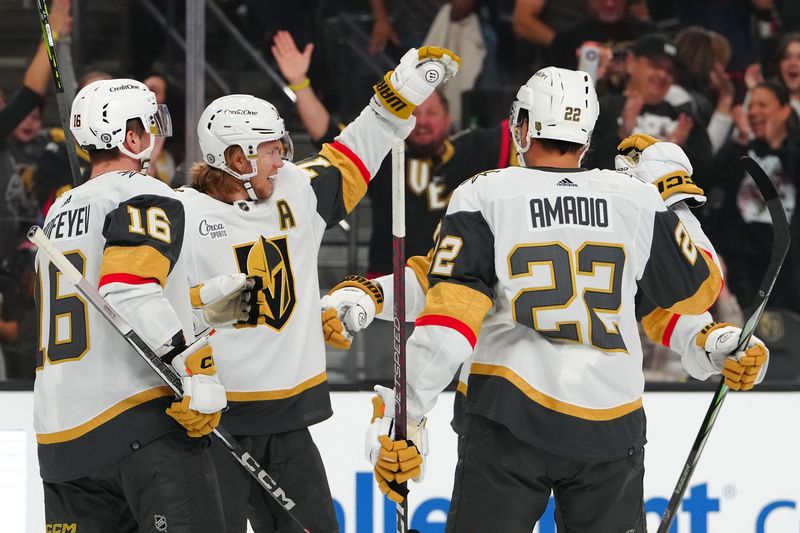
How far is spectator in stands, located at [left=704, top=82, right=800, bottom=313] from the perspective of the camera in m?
4.79

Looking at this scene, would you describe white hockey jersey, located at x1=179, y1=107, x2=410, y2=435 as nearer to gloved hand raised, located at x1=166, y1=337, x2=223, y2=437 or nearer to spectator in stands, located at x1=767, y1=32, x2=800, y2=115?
gloved hand raised, located at x1=166, y1=337, x2=223, y2=437

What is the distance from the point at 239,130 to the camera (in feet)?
10.5

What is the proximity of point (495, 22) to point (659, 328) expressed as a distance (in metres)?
2.36

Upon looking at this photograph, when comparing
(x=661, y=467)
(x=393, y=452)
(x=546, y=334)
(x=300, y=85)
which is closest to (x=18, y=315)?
(x=300, y=85)

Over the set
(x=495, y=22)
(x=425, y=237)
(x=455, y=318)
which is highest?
(x=495, y=22)

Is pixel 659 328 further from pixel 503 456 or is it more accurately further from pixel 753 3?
pixel 753 3

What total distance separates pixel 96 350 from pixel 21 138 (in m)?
2.24

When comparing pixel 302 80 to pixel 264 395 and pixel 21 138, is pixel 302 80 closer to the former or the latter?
pixel 21 138

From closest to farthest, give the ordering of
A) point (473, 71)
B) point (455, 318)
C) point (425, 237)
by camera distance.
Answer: point (455, 318) → point (425, 237) → point (473, 71)

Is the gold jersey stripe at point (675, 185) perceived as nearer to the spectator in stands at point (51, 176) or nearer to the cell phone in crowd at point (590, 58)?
the cell phone in crowd at point (590, 58)

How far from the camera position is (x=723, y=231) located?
15.9 ft

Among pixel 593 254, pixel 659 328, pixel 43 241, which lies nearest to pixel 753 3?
pixel 659 328

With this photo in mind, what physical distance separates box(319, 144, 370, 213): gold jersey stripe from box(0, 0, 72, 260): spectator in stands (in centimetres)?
164

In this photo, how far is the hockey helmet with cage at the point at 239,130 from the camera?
126 inches
